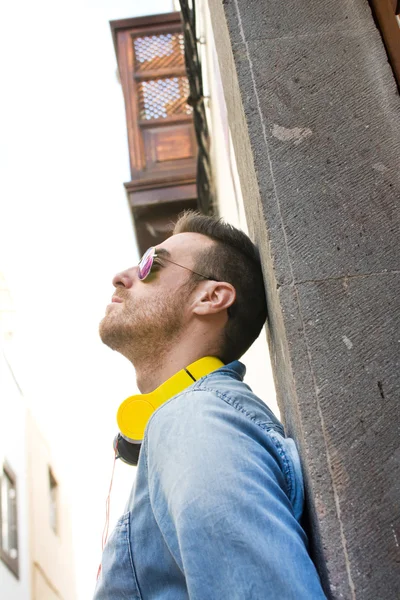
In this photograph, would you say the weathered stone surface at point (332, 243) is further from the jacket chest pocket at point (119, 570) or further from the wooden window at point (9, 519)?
the wooden window at point (9, 519)

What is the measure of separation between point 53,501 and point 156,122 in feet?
43.7

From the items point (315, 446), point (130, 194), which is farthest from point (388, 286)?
point (130, 194)

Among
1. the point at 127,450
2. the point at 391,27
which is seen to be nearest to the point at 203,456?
the point at 127,450

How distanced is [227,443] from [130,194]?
714 centimetres

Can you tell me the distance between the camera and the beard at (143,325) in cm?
232

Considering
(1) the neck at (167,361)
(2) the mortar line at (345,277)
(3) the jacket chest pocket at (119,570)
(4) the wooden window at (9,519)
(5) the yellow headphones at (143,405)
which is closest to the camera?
(3) the jacket chest pocket at (119,570)

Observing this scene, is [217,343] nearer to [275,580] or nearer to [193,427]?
[193,427]

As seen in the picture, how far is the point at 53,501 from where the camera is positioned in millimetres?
19078

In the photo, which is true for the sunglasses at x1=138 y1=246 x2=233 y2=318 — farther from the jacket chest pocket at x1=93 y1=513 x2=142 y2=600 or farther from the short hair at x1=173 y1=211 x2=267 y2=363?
the jacket chest pocket at x1=93 y1=513 x2=142 y2=600

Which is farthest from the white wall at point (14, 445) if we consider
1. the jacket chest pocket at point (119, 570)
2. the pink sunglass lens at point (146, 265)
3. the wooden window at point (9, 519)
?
the jacket chest pocket at point (119, 570)

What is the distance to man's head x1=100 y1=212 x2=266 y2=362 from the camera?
2.32 meters

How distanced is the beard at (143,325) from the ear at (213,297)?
5 cm

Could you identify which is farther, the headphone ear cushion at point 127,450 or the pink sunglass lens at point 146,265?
the pink sunglass lens at point 146,265

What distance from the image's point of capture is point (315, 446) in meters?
1.59
